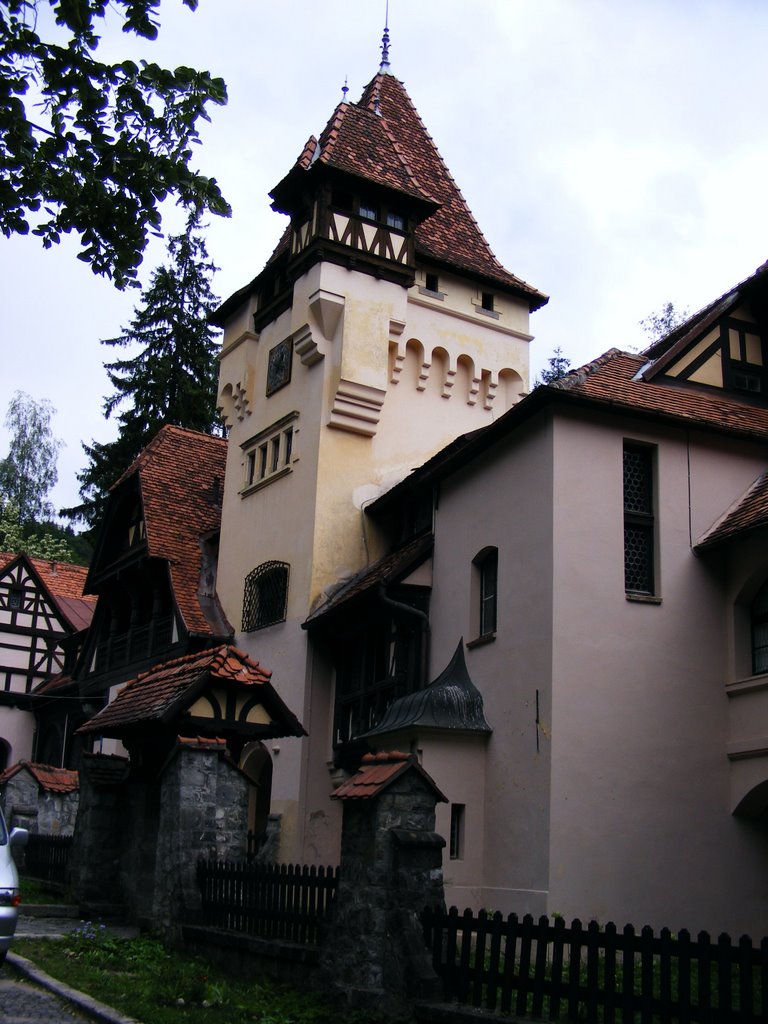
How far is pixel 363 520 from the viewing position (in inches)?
883

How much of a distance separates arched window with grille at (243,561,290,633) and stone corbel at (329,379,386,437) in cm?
295

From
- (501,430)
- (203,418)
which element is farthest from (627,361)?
A: (203,418)

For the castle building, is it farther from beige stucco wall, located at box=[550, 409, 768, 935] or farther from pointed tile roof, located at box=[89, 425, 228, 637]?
beige stucco wall, located at box=[550, 409, 768, 935]

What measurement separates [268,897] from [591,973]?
4.00 meters

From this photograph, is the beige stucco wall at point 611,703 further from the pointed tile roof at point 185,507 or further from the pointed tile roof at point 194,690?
the pointed tile roof at point 185,507

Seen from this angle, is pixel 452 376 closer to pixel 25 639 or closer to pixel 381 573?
pixel 381 573

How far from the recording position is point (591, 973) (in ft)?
26.1

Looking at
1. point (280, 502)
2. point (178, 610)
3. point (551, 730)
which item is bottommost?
point (551, 730)

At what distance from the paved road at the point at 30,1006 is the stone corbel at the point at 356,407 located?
13.7 metres

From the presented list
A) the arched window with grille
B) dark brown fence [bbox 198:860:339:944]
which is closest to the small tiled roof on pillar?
dark brown fence [bbox 198:860:339:944]

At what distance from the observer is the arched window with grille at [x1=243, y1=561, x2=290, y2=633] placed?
2291 cm

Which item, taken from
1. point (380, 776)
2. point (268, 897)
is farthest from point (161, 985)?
point (380, 776)

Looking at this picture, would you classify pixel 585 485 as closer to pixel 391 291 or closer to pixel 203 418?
pixel 391 291

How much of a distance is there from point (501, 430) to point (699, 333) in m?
3.59
